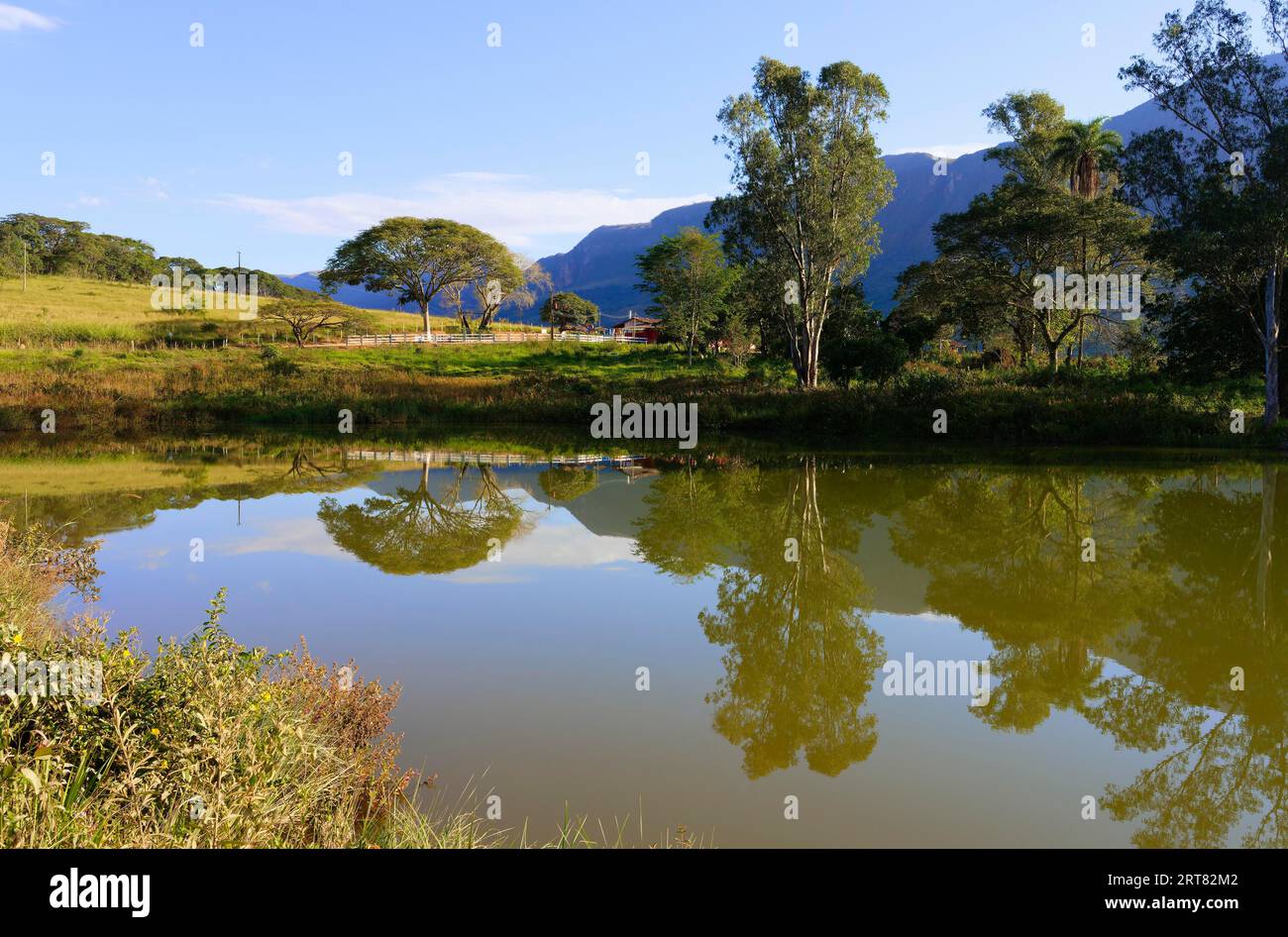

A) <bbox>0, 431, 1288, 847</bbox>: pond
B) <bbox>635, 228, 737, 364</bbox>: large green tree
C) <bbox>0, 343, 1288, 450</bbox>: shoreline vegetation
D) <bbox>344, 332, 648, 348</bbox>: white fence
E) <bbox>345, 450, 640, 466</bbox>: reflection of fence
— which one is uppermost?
<bbox>635, 228, 737, 364</bbox>: large green tree

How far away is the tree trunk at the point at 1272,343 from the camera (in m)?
23.5

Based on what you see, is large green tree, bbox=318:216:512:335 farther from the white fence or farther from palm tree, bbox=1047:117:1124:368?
palm tree, bbox=1047:117:1124:368

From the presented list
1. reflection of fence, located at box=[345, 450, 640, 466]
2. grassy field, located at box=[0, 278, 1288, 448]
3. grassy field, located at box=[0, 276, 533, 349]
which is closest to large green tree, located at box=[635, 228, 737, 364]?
grassy field, located at box=[0, 278, 1288, 448]

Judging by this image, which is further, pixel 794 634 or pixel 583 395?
pixel 583 395

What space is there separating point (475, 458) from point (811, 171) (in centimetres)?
1708

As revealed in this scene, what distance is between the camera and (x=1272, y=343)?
2377 centimetres

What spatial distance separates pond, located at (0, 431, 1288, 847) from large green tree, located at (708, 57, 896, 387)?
52.2ft

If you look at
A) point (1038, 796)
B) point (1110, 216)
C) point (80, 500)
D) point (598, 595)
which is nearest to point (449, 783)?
point (1038, 796)

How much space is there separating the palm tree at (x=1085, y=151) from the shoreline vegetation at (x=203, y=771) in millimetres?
41008

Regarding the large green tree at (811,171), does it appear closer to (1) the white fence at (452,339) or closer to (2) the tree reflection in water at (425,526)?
(2) the tree reflection in water at (425,526)

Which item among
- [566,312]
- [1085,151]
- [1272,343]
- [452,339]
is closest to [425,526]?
[1272,343]

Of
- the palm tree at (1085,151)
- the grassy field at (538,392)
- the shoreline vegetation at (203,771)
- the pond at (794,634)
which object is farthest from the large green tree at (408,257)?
the shoreline vegetation at (203,771)

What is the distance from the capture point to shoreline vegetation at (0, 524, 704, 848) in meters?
3.52

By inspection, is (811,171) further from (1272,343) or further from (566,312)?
(566,312)
